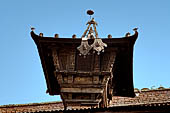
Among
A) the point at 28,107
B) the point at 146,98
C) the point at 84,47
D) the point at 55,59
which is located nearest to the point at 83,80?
the point at 84,47

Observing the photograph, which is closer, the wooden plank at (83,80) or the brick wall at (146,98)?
the wooden plank at (83,80)

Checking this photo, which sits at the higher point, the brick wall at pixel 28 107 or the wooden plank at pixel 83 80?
the brick wall at pixel 28 107

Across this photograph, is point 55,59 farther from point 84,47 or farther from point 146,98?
point 146,98

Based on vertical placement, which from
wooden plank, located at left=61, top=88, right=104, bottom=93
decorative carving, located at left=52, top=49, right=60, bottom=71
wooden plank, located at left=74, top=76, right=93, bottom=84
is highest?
decorative carving, located at left=52, top=49, right=60, bottom=71

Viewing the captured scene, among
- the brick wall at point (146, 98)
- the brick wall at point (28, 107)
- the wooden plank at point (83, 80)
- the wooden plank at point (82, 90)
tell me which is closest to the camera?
the wooden plank at point (82, 90)

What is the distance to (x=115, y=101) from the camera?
22594 millimetres

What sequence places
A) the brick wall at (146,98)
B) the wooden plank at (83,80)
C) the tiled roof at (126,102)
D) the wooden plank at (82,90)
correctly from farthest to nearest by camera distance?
the brick wall at (146,98) → the tiled roof at (126,102) → the wooden plank at (83,80) → the wooden plank at (82,90)

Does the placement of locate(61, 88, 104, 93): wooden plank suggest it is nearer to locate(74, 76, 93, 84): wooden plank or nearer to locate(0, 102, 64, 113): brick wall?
locate(74, 76, 93, 84): wooden plank

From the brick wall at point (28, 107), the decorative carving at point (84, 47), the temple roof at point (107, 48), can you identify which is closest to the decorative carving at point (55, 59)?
the temple roof at point (107, 48)

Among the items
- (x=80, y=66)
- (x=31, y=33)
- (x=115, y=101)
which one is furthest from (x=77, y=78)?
(x=115, y=101)

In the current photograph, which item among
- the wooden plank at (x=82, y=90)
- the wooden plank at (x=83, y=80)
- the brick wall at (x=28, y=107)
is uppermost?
the brick wall at (x=28, y=107)

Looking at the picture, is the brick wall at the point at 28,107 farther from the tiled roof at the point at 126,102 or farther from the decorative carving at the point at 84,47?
the decorative carving at the point at 84,47

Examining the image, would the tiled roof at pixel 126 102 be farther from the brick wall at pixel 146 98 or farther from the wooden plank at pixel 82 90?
the wooden plank at pixel 82 90

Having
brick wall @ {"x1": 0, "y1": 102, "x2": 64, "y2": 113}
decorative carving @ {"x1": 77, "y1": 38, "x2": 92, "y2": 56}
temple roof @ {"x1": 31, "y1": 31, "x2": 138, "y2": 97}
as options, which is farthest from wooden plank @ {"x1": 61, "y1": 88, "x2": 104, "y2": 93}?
brick wall @ {"x1": 0, "y1": 102, "x2": 64, "y2": 113}
